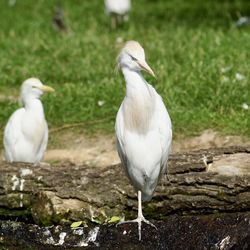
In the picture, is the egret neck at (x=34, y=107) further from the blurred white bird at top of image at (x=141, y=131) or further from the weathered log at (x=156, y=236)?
the blurred white bird at top of image at (x=141, y=131)

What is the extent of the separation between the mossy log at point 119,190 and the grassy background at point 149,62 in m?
2.31

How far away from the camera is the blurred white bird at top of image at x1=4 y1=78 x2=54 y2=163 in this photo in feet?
31.2

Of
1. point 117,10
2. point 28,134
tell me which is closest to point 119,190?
point 28,134

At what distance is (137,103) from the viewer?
711cm

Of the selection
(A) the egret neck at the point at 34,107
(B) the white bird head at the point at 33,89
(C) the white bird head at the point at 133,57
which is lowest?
(A) the egret neck at the point at 34,107

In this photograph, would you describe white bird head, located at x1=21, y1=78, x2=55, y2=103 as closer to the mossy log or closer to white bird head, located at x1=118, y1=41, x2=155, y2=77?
the mossy log

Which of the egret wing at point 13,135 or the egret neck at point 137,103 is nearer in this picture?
the egret neck at point 137,103

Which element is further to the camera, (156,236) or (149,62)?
(149,62)

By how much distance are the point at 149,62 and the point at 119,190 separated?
4.80 meters

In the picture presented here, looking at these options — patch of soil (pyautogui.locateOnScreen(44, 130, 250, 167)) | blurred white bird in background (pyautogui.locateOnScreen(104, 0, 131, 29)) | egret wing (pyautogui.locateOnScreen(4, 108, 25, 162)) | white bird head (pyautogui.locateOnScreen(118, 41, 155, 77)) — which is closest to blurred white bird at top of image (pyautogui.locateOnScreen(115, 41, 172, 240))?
white bird head (pyautogui.locateOnScreen(118, 41, 155, 77))

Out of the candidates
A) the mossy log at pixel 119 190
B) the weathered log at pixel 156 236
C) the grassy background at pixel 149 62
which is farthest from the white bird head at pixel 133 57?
the grassy background at pixel 149 62

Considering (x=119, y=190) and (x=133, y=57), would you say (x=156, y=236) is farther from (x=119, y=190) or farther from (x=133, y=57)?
(x=133, y=57)

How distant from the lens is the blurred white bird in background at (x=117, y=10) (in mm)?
15297

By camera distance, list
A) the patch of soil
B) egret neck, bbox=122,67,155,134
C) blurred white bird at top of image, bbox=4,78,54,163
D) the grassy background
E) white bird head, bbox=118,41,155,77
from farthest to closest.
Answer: the grassy background → the patch of soil → blurred white bird at top of image, bbox=4,78,54,163 → egret neck, bbox=122,67,155,134 → white bird head, bbox=118,41,155,77
